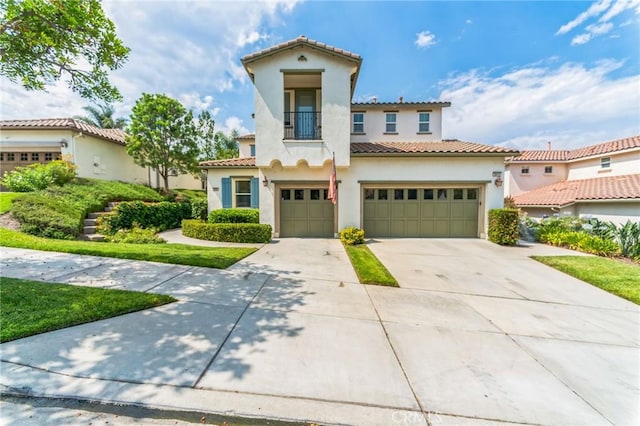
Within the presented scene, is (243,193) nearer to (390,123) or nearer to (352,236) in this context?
(352,236)

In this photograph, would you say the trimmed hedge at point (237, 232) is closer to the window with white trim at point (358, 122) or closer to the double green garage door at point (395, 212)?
the double green garage door at point (395, 212)

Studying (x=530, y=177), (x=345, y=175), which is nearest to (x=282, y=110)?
(x=345, y=175)

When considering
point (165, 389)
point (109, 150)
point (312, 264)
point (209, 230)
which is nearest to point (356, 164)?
point (312, 264)

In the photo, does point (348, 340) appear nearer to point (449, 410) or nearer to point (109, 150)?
point (449, 410)

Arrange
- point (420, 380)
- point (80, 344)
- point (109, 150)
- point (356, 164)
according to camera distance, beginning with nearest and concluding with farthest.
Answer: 1. point (420, 380)
2. point (80, 344)
3. point (356, 164)
4. point (109, 150)

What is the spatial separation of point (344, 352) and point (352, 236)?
24.6ft

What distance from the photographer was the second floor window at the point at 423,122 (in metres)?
15.3

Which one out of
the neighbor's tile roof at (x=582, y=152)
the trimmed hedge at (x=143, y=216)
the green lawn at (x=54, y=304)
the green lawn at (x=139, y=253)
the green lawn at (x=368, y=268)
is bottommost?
the green lawn at (x=368, y=268)

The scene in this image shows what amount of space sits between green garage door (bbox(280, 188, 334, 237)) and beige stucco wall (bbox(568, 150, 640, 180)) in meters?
21.4

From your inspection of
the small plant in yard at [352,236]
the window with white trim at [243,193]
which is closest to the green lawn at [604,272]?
the small plant in yard at [352,236]

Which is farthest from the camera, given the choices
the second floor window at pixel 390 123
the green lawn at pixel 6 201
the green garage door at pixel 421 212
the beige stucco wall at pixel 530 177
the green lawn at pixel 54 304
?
the beige stucco wall at pixel 530 177

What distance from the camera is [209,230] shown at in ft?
36.2

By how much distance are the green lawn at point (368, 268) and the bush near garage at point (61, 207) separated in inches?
410

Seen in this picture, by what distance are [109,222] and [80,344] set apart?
1020 centimetres
